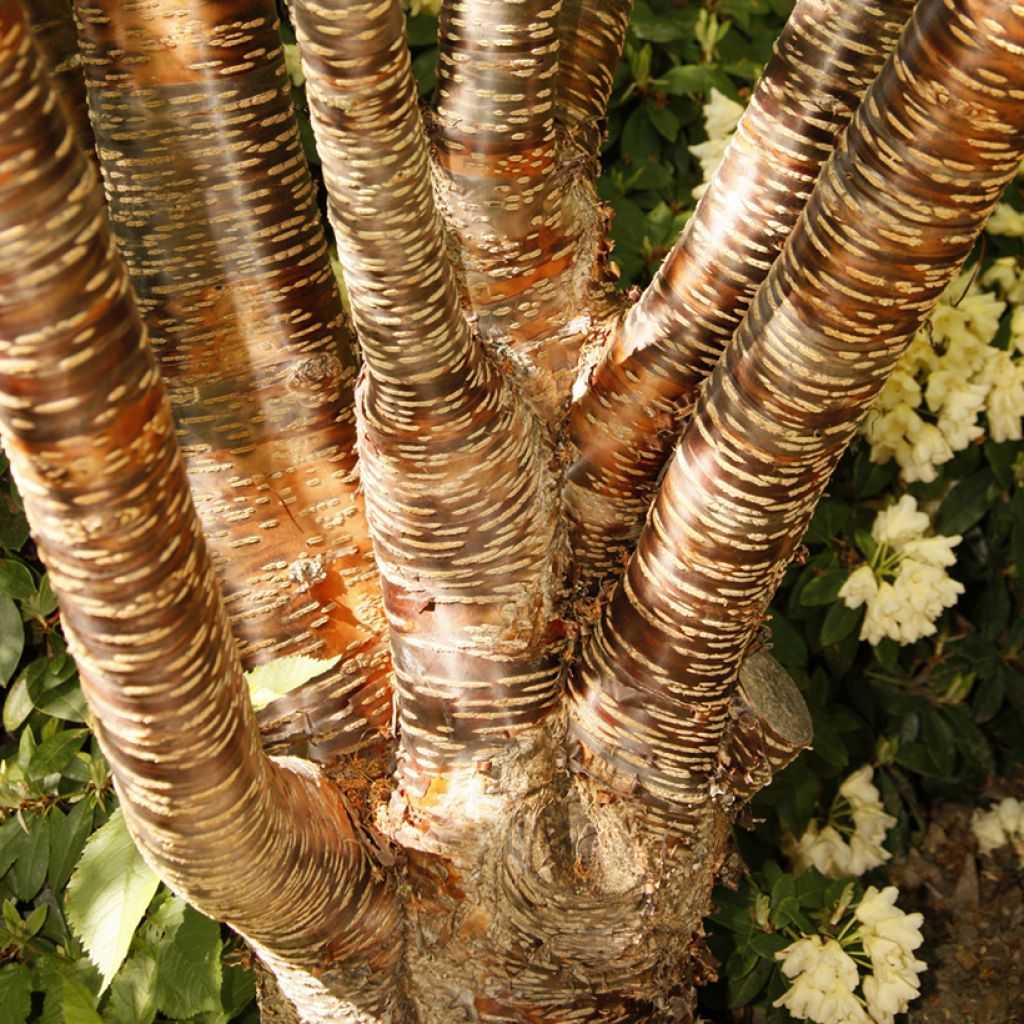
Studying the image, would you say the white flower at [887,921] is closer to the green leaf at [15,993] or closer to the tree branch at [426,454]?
the tree branch at [426,454]

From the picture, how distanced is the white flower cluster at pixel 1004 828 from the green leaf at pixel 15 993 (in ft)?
6.23

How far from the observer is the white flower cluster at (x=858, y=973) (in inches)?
68.7

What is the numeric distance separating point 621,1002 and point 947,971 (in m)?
1.24

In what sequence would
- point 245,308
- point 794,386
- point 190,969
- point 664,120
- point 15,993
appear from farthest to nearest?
point 664,120 < point 15,993 < point 190,969 < point 245,308 < point 794,386

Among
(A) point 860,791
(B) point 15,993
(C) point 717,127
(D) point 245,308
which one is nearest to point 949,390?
(C) point 717,127

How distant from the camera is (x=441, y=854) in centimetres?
130

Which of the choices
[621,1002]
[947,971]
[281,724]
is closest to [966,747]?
[947,971]

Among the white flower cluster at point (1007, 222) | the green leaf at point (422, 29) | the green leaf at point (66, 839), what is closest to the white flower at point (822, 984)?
the green leaf at point (66, 839)

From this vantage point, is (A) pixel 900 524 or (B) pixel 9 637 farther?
(A) pixel 900 524

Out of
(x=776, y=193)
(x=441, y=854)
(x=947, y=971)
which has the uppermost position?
(x=776, y=193)

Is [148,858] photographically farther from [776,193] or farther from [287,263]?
[776,193]

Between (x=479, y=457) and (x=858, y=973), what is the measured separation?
1.15 metres

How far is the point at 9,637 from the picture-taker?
1910mm

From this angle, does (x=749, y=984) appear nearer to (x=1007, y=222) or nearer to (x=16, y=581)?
(x=16, y=581)
